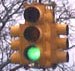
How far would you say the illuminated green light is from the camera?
576cm

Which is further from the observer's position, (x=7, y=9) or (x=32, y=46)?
(x=7, y=9)

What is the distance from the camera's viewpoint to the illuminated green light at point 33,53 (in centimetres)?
576

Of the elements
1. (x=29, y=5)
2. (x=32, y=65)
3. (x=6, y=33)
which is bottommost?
(x=6, y=33)

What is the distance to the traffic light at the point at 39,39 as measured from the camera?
18.8ft

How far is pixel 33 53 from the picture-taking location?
5.82 metres

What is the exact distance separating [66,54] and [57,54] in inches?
6.6

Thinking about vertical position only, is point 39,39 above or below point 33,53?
above

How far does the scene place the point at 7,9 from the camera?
18625 millimetres

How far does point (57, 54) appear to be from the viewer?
19.2 ft

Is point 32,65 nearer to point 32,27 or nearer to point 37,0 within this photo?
point 32,27

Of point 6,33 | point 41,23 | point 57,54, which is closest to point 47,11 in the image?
point 41,23

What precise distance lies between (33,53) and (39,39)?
22 centimetres

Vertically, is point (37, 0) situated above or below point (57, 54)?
above

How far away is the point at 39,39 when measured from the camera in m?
5.73
